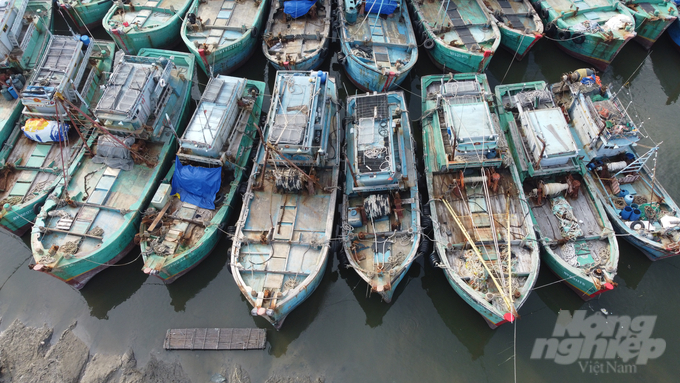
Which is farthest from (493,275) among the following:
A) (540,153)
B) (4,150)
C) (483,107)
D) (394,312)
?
(4,150)

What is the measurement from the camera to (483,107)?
21.9 metres

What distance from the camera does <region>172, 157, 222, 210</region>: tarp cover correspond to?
848 inches

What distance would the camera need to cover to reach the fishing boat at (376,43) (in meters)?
26.2

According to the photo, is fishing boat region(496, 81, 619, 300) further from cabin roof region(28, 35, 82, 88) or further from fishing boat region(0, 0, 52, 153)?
fishing boat region(0, 0, 52, 153)

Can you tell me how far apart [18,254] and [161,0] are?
2150 cm

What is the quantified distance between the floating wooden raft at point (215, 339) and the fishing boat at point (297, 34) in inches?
683

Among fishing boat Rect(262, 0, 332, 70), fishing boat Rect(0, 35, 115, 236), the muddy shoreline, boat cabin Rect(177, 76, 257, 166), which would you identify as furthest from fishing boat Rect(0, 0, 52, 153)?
fishing boat Rect(262, 0, 332, 70)

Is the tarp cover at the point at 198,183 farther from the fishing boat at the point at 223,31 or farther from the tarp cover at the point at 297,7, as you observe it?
the tarp cover at the point at 297,7

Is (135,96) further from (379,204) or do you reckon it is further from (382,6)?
(382,6)

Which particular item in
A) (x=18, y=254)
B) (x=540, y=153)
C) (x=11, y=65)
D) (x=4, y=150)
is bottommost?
(x=18, y=254)

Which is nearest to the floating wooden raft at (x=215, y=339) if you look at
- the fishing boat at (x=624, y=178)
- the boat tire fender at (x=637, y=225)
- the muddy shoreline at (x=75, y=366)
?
the muddy shoreline at (x=75, y=366)

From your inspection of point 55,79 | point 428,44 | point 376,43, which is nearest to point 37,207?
point 55,79

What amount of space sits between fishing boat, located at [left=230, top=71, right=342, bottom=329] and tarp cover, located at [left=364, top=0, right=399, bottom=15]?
31.6 ft

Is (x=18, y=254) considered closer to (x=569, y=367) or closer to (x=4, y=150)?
(x=4, y=150)
